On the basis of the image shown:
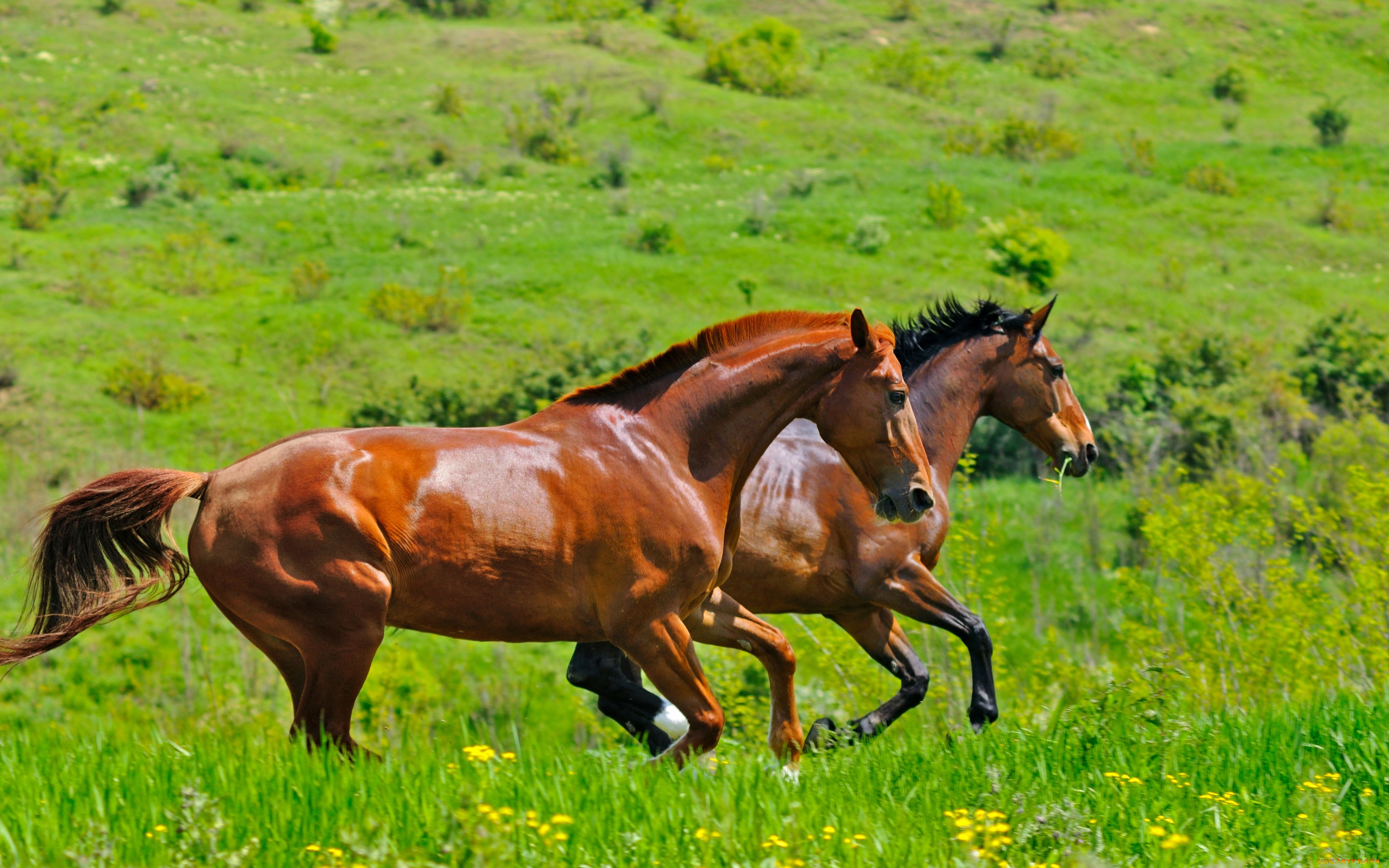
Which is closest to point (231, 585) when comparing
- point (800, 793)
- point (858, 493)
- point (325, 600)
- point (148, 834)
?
point (325, 600)

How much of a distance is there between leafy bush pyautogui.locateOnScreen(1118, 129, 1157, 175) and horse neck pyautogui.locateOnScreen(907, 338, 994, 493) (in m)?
36.4

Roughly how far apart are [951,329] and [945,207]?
91.6 feet

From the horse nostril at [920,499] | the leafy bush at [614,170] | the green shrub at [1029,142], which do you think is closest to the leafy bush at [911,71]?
the green shrub at [1029,142]

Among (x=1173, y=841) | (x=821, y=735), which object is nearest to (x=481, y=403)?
(x=821, y=735)

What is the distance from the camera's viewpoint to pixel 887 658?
7.24 metres

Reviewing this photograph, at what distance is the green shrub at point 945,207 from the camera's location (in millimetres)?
34219

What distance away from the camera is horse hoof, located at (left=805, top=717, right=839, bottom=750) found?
6191 millimetres

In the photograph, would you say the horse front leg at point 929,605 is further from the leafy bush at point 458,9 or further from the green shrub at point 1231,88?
the leafy bush at point 458,9

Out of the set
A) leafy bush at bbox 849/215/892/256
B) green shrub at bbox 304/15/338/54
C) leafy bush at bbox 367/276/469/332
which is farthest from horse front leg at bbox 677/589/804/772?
green shrub at bbox 304/15/338/54

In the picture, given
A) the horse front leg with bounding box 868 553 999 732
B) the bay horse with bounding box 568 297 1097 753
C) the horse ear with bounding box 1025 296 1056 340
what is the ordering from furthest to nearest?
the horse ear with bounding box 1025 296 1056 340 → the horse front leg with bounding box 868 553 999 732 → the bay horse with bounding box 568 297 1097 753

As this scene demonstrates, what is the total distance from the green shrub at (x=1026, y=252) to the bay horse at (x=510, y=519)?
25842 mm

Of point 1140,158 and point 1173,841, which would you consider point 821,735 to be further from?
point 1140,158

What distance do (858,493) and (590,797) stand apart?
3.28 metres

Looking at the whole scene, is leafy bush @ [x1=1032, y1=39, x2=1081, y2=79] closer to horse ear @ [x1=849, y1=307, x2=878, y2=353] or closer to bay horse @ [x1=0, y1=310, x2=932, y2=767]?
horse ear @ [x1=849, y1=307, x2=878, y2=353]
